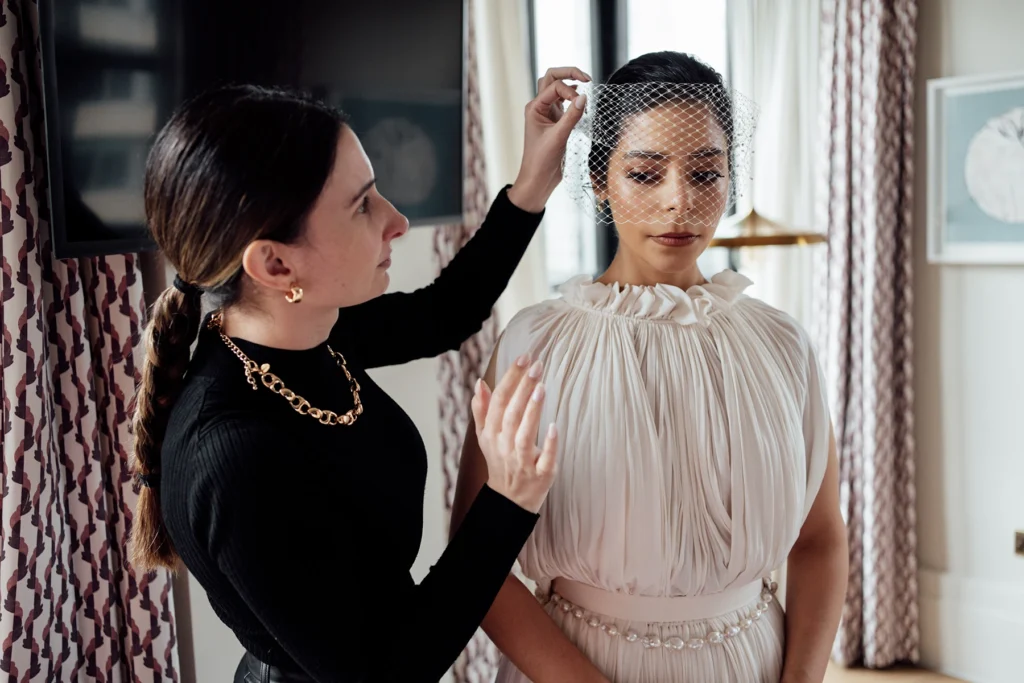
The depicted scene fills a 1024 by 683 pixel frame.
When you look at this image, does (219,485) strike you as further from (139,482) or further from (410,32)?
(410,32)

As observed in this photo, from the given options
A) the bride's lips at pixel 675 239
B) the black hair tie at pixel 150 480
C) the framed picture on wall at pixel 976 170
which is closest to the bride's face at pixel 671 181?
the bride's lips at pixel 675 239

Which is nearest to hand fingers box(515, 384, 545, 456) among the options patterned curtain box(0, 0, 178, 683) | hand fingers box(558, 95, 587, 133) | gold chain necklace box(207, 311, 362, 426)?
gold chain necklace box(207, 311, 362, 426)

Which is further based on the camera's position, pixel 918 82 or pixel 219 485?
→ pixel 918 82

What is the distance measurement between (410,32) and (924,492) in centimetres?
240

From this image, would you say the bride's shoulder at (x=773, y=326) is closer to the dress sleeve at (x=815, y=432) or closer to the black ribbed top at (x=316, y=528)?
the dress sleeve at (x=815, y=432)

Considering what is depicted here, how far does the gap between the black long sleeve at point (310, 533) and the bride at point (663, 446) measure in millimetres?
252

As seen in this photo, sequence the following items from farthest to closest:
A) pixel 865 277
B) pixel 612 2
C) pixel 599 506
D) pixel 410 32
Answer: pixel 612 2 < pixel 865 277 < pixel 410 32 < pixel 599 506

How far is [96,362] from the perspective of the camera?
1.57m

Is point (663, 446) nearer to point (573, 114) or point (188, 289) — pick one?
point (573, 114)

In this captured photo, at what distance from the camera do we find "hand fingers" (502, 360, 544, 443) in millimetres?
1008

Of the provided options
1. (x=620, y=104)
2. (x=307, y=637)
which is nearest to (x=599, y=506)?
(x=307, y=637)

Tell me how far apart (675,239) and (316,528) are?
65cm

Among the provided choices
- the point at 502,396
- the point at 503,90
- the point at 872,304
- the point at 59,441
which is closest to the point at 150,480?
the point at 502,396

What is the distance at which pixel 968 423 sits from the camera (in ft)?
10.1
